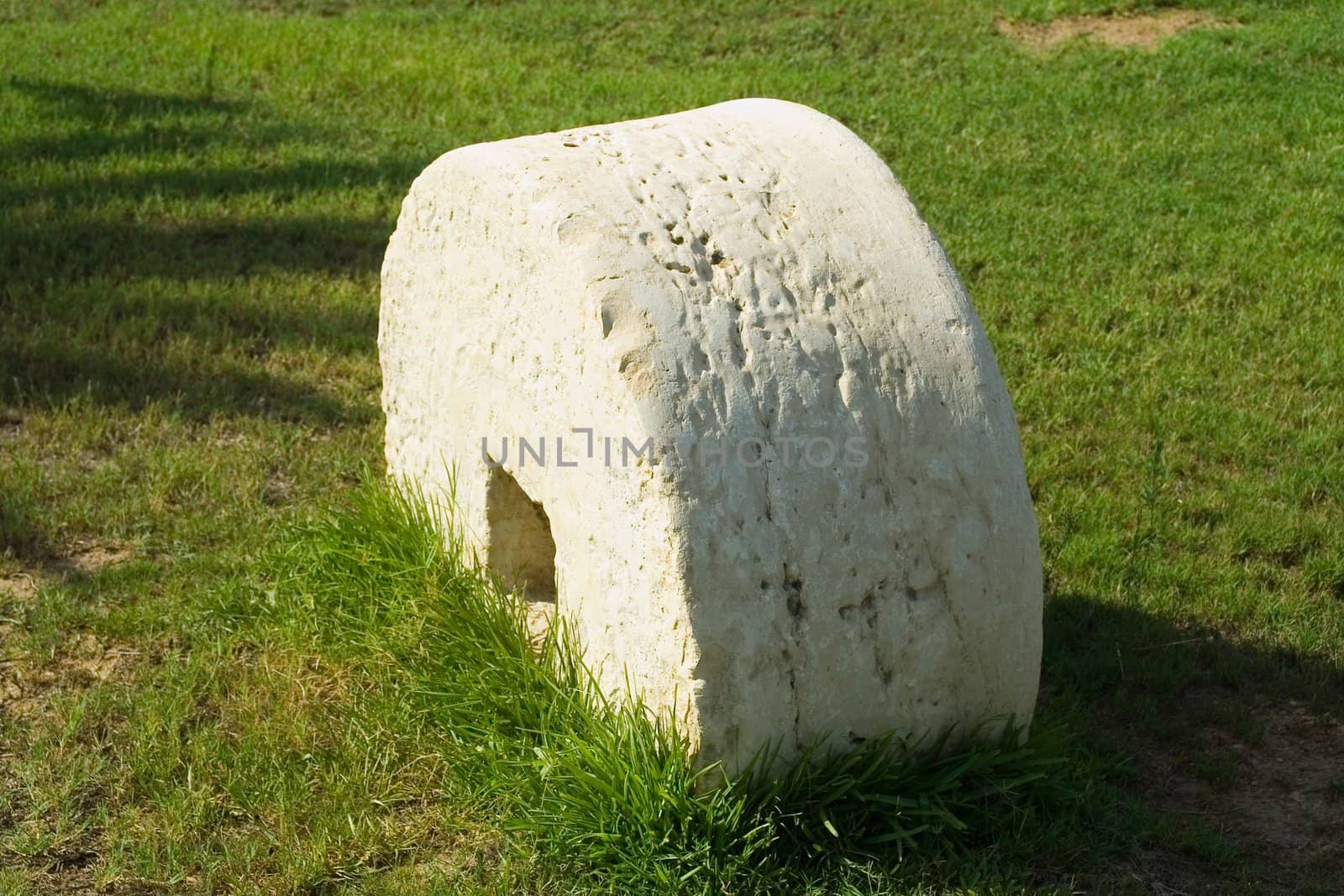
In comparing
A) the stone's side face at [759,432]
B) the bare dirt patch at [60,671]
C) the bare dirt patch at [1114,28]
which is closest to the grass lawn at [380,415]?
the bare dirt patch at [60,671]

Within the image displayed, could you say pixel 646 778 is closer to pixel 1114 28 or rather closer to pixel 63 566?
pixel 63 566

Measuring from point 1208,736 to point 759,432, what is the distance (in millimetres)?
1827

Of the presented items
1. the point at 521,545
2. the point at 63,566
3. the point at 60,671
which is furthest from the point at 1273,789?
the point at 63,566

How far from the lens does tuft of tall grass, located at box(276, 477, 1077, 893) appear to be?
3.20 meters

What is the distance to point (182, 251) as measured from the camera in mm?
7145

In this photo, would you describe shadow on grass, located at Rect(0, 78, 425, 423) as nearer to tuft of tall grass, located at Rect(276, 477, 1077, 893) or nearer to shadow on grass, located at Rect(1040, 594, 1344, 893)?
tuft of tall grass, located at Rect(276, 477, 1077, 893)

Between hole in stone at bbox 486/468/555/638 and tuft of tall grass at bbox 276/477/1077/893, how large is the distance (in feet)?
0.24

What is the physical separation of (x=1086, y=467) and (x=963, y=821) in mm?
2368

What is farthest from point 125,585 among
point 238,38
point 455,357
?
point 238,38

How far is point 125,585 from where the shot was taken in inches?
181

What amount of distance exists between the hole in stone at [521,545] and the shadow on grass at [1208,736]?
1478 millimetres

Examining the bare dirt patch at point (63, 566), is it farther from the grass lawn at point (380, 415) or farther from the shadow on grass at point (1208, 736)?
the shadow on grass at point (1208, 736)

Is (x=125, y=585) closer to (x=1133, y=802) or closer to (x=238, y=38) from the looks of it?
(x=1133, y=802)

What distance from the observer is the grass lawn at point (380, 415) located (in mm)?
3562
